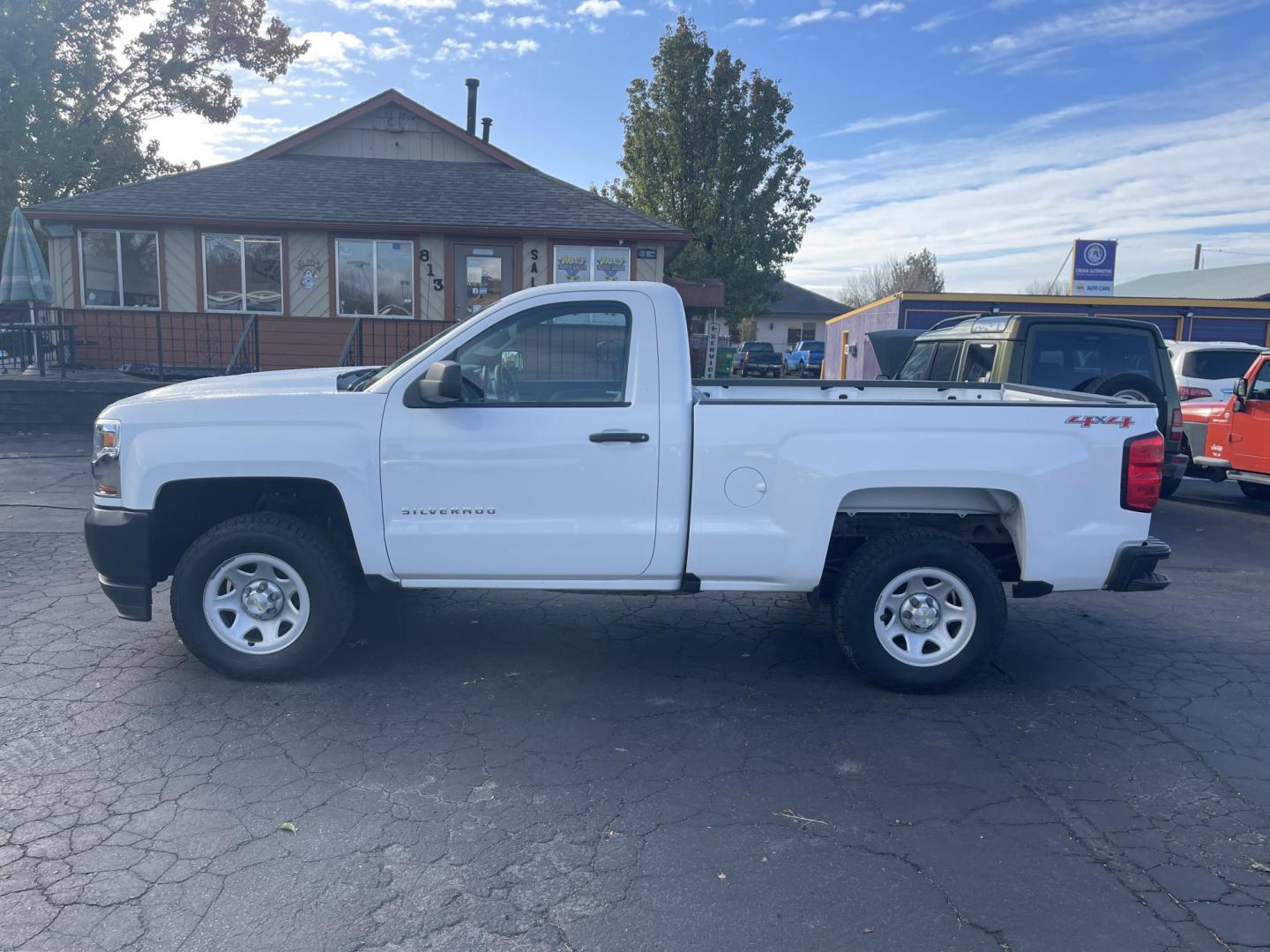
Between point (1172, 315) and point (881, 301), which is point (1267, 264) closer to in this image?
point (1172, 315)

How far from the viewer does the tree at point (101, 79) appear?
907 inches

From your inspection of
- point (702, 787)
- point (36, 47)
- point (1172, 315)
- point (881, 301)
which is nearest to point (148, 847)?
point (702, 787)

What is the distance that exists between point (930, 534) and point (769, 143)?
2942cm

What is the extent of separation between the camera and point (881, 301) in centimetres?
2131

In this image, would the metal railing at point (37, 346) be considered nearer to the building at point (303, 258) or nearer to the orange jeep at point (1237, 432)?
the building at point (303, 258)

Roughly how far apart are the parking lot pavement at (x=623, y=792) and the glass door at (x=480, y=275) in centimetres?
1221

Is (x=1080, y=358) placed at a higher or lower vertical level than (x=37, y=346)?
higher

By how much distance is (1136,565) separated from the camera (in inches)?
189

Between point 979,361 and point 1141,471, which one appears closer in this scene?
point 1141,471

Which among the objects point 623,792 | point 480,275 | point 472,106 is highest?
point 472,106

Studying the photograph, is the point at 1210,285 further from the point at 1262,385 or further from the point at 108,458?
the point at 108,458

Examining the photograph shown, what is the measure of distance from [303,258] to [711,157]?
58.2 ft

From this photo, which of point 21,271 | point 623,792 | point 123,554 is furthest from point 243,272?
point 623,792

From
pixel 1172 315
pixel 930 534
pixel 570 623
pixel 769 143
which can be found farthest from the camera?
pixel 769 143
